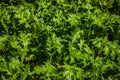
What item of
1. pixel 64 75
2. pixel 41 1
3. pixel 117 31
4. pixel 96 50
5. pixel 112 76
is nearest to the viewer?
pixel 64 75

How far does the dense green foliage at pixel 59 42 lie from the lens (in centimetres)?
Result: 359

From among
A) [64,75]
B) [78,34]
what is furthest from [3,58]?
[78,34]

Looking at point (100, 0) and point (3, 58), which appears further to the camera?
point (100, 0)

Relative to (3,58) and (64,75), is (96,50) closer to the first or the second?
(64,75)

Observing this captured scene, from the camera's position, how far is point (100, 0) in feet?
16.3

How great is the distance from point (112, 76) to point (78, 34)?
91 cm

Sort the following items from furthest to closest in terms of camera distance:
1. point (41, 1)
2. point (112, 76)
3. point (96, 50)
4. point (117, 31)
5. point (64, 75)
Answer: point (41, 1) < point (117, 31) < point (96, 50) < point (112, 76) < point (64, 75)

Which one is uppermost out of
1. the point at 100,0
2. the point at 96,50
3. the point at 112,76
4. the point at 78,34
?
the point at 100,0

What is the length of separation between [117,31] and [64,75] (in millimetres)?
1560

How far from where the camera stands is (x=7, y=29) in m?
4.38

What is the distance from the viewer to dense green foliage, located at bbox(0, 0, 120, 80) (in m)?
3.59

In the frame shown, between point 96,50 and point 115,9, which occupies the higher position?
point 115,9

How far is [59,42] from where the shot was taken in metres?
3.84

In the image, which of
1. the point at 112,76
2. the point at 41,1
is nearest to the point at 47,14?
the point at 41,1
